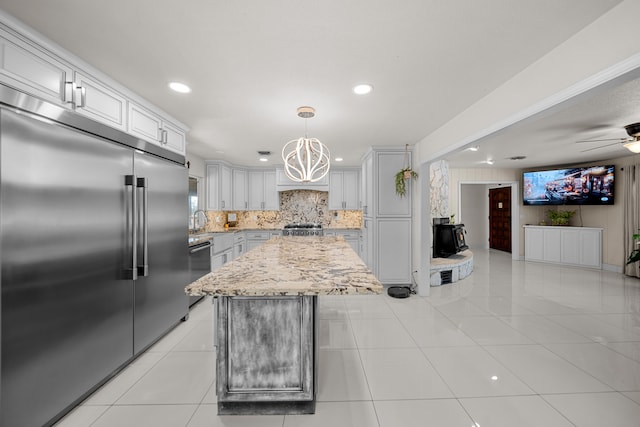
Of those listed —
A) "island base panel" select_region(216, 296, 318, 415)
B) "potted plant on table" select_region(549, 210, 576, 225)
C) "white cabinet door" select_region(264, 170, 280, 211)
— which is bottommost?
"island base panel" select_region(216, 296, 318, 415)

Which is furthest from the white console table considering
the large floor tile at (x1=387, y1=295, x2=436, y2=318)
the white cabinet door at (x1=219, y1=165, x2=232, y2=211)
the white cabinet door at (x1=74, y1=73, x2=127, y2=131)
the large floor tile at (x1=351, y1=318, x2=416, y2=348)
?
the white cabinet door at (x1=74, y1=73, x2=127, y2=131)

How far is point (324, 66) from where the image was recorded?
83.0 inches

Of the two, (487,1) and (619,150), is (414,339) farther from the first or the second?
(619,150)

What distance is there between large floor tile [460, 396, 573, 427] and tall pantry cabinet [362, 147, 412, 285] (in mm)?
2831

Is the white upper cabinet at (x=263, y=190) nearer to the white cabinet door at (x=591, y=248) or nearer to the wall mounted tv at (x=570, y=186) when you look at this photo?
the wall mounted tv at (x=570, y=186)

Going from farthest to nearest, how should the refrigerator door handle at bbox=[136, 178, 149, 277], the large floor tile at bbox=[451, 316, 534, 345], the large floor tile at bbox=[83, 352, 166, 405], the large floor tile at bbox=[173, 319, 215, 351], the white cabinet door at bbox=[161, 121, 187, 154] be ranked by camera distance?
the white cabinet door at bbox=[161, 121, 187, 154], the large floor tile at bbox=[451, 316, 534, 345], the large floor tile at bbox=[173, 319, 215, 351], the refrigerator door handle at bbox=[136, 178, 149, 277], the large floor tile at bbox=[83, 352, 166, 405]

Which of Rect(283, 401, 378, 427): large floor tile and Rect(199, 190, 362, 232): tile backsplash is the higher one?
Rect(199, 190, 362, 232): tile backsplash

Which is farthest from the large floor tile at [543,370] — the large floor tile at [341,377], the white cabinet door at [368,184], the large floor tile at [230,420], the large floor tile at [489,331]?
the white cabinet door at [368,184]

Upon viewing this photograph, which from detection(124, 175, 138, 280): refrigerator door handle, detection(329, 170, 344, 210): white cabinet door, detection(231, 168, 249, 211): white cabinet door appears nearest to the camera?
detection(124, 175, 138, 280): refrigerator door handle

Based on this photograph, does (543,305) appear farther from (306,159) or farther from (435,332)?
(306,159)

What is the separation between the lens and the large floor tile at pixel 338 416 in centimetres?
172

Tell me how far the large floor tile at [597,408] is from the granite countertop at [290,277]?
156cm

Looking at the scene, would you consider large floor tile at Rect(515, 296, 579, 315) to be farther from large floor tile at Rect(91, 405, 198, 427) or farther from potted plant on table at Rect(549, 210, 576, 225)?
large floor tile at Rect(91, 405, 198, 427)

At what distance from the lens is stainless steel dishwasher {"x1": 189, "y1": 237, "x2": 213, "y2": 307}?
355 cm
